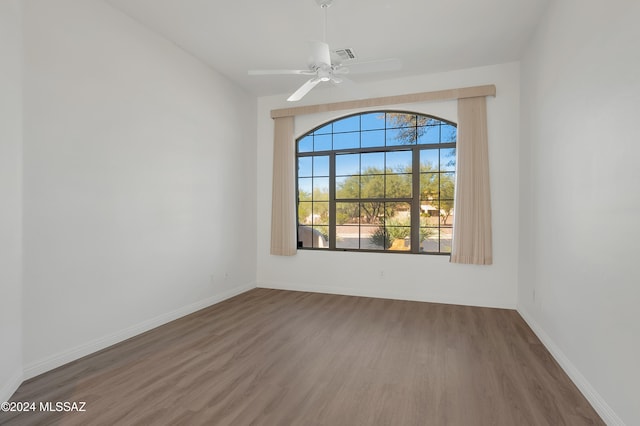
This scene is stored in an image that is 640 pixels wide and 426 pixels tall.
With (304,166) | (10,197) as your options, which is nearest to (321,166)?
(304,166)

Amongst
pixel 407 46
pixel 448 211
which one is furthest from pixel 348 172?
pixel 407 46

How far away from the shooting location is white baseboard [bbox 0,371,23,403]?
2137 millimetres

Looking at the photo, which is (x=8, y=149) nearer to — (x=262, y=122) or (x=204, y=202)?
(x=204, y=202)

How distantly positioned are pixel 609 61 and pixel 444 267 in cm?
309

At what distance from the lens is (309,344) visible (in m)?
3.18

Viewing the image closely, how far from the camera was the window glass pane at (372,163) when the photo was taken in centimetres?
512

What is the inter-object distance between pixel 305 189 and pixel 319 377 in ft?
11.4

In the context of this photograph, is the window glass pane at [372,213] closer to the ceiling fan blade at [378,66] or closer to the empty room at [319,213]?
the empty room at [319,213]

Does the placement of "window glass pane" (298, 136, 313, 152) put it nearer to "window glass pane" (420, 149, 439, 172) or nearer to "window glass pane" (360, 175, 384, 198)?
"window glass pane" (360, 175, 384, 198)

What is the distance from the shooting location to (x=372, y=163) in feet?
16.9

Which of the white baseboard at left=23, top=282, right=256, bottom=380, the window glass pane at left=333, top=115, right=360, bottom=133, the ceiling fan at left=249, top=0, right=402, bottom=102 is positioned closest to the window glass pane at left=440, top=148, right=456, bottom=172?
the window glass pane at left=333, top=115, right=360, bottom=133

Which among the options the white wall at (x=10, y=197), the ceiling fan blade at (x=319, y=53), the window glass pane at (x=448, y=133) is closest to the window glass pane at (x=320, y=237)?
the window glass pane at (x=448, y=133)

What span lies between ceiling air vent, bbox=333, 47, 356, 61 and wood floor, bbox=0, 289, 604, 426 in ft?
9.87

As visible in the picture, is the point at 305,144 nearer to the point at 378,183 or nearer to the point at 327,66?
Answer: the point at 378,183
